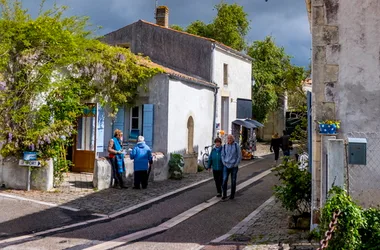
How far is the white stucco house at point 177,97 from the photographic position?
49.4 ft

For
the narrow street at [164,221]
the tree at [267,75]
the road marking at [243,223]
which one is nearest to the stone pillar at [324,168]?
the road marking at [243,223]

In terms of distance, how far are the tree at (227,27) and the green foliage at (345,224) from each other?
99.1 ft

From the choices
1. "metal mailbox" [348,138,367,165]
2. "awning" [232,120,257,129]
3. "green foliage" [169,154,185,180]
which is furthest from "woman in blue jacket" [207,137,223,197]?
"awning" [232,120,257,129]

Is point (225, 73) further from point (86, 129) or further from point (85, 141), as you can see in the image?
point (85, 141)

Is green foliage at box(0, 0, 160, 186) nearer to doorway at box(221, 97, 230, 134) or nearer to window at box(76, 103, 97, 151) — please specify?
window at box(76, 103, 97, 151)

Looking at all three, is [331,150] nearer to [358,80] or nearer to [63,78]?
[358,80]

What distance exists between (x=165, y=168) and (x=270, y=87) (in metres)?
19.9

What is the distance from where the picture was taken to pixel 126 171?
12625 millimetres

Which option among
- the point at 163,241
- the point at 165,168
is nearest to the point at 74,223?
the point at 163,241

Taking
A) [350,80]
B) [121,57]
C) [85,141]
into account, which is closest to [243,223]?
[350,80]

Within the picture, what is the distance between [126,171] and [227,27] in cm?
2392

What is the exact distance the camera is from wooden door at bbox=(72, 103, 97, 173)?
14.4 m

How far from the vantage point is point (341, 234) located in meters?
4.96

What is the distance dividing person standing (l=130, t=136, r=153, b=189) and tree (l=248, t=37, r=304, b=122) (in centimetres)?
2149
